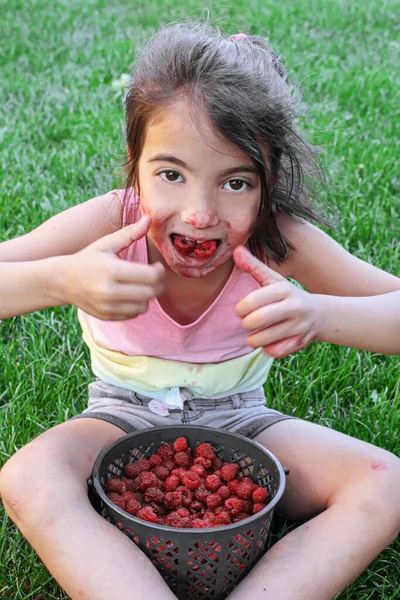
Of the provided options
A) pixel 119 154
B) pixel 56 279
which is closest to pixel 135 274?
pixel 56 279

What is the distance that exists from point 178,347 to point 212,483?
0.99 ft

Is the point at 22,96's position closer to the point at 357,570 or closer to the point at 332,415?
the point at 332,415

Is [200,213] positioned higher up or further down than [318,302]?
higher up

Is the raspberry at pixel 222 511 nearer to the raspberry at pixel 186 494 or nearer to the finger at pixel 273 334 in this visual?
the raspberry at pixel 186 494

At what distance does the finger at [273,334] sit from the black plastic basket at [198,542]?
26cm

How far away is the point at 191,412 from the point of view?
1658 millimetres

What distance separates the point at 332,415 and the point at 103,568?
76 cm

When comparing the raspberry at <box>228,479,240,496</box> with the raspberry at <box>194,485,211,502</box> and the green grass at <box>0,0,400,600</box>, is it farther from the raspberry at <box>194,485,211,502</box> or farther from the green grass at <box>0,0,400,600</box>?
the green grass at <box>0,0,400,600</box>

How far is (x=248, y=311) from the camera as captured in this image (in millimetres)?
1229

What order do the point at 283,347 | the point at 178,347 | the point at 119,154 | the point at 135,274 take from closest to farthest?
the point at 135,274, the point at 283,347, the point at 178,347, the point at 119,154

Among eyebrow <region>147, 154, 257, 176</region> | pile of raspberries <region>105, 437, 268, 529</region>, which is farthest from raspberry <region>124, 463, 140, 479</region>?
eyebrow <region>147, 154, 257, 176</region>

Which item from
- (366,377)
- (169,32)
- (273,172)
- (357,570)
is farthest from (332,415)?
(169,32)

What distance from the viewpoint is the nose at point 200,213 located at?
1336 millimetres

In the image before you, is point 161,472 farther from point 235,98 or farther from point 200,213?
point 235,98
